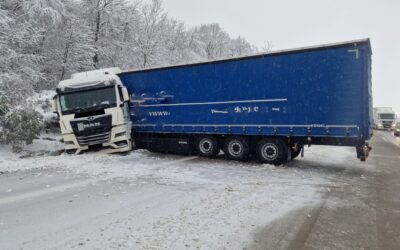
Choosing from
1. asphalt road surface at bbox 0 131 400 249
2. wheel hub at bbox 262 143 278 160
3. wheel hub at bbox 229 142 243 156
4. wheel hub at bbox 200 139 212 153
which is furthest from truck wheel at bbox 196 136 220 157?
asphalt road surface at bbox 0 131 400 249

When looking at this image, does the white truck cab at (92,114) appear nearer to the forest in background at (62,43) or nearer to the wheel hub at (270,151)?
Answer: the forest in background at (62,43)

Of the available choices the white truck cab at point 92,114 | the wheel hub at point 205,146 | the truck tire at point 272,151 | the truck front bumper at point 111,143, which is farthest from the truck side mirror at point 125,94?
the truck tire at point 272,151

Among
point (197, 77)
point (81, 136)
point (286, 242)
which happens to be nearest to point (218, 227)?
point (286, 242)

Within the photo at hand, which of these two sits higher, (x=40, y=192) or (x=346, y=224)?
(x=40, y=192)

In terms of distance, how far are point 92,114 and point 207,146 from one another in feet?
15.9

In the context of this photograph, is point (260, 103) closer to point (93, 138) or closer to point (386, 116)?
point (93, 138)

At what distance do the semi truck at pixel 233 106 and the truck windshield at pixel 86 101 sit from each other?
4cm

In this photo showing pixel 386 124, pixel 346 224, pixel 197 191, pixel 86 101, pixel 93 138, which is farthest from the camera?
pixel 386 124

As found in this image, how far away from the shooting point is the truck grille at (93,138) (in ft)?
48.4

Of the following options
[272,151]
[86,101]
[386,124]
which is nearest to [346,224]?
[272,151]

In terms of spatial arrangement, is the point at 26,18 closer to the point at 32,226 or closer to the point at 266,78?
the point at 266,78

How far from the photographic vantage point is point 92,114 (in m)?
14.8

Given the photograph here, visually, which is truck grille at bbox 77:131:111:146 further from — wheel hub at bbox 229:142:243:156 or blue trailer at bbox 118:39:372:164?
wheel hub at bbox 229:142:243:156

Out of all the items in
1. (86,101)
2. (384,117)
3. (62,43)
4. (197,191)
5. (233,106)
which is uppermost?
(62,43)
